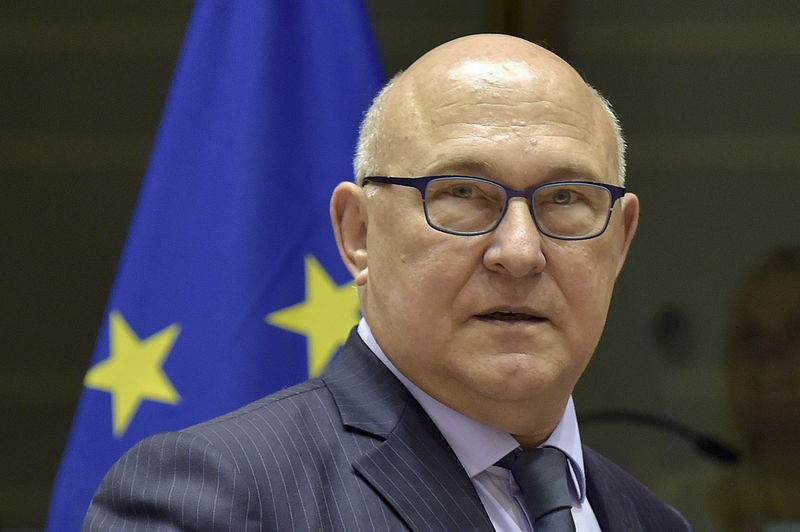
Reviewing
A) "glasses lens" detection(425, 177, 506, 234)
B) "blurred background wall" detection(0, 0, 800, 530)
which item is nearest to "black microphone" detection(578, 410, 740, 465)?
"blurred background wall" detection(0, 0, 800, 530)

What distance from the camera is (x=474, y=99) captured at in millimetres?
2262

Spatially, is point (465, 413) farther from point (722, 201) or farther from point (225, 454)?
point (722, 201)

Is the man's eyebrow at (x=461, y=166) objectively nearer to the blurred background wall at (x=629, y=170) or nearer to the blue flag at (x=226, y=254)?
the blue flag at (x=226, y=254)

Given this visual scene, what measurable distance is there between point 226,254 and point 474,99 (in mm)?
1234

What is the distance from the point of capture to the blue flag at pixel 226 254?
3291 mm

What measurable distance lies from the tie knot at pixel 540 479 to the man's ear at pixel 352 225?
16.5 inches

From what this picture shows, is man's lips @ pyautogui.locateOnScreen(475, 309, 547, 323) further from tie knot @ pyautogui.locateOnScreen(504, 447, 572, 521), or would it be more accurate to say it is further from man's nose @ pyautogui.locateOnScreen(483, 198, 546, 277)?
tie knot @ pyautogui.locateOnScreen(504, 447, 572, 521)

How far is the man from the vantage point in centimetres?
208

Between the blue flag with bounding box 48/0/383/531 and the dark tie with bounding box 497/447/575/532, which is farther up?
the blue flag with bounding box 48/0/383/531

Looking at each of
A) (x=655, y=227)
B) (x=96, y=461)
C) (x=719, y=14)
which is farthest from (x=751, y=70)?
(x=96, y=461)

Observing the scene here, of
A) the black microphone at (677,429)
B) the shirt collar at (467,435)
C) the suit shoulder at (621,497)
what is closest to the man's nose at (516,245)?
the shirt collar at (467,435)

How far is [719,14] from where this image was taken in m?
4.78

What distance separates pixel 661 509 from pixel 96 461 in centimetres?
140

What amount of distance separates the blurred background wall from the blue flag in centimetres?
132
